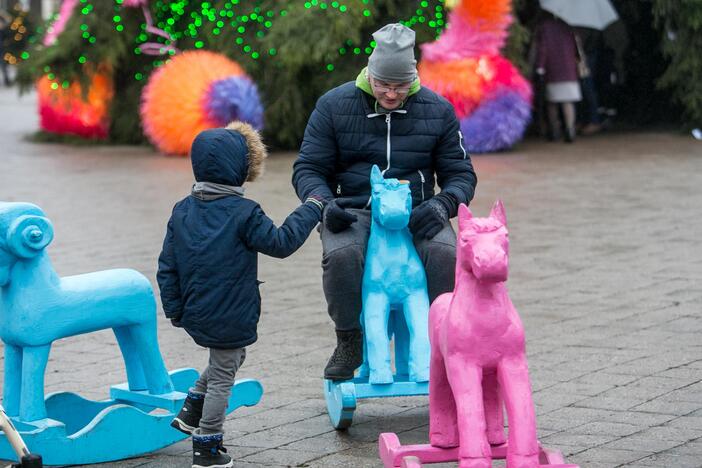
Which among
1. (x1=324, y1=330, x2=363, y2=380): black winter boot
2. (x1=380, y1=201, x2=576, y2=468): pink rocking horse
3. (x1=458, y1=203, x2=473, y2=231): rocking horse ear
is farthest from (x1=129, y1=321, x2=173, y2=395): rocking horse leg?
(x1=458, y1=203, x2=473, y2=231): rocking horse ear

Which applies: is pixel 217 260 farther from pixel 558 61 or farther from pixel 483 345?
pixel 558 61

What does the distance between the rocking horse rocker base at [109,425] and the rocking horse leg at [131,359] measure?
0.13ft

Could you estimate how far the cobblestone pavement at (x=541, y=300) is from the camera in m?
4.77

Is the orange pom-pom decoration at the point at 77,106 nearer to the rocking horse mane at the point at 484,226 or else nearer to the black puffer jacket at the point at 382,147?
the black puffer jacket at the point at 382,147

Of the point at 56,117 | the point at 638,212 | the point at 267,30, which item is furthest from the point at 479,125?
the point at 56,117

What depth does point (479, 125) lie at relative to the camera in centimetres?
1366

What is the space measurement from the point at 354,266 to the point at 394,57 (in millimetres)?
814

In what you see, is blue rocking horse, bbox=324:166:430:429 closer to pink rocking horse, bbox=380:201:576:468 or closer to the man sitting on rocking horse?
the man sitting on rocking horse

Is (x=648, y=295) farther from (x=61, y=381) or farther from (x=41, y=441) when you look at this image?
(x=41, y=441)

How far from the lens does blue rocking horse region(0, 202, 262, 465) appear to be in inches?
172

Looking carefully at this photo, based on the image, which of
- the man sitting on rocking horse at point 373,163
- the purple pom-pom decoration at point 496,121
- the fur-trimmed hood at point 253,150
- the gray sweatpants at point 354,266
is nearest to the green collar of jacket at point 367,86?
the man sitting on rocking horse at point 373,163

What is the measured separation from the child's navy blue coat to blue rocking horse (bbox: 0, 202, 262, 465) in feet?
1.45

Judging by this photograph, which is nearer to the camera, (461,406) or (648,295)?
(461,406)

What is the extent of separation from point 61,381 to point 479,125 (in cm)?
862
